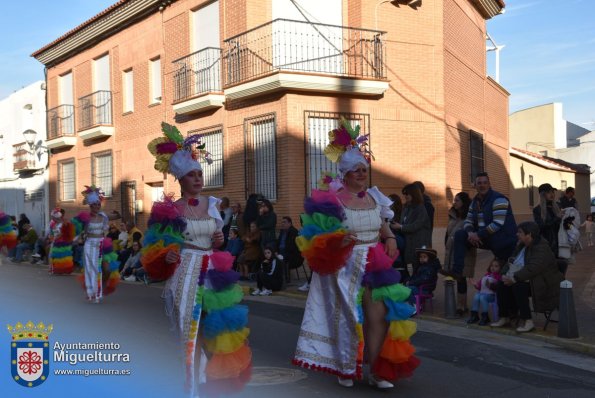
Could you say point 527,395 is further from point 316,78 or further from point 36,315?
point 316,78

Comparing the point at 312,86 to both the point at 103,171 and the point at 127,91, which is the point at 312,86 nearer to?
the point at 127,91

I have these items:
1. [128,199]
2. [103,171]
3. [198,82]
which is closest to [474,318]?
[198,82]

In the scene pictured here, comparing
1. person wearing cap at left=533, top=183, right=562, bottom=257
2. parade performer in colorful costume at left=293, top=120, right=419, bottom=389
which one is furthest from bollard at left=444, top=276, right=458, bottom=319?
parade performer in colorful costume at left=293, top=120, right=419, bottom=389

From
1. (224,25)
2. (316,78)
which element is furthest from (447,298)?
(224,25)

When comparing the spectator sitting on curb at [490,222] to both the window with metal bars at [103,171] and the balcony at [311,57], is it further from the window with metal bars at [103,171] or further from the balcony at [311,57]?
the window with metal bars at [103,171]

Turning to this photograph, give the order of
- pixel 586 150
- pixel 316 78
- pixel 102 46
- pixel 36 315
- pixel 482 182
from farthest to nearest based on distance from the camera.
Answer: pixel 586 150 < pixel 102 46 < pixel 316 78 < pixel 36 315 < pixel 482 182

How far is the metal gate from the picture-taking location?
77.9ft

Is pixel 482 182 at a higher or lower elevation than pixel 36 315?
higher

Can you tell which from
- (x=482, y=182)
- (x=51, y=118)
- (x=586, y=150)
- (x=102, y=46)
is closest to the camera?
(x=482, y=182)

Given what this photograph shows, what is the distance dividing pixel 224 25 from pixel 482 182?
37.0ft

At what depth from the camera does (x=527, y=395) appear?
609cm

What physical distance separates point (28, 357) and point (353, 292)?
2.88 metres

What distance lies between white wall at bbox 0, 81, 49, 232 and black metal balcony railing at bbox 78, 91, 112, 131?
516 cm

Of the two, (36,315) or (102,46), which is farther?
(102,46)
